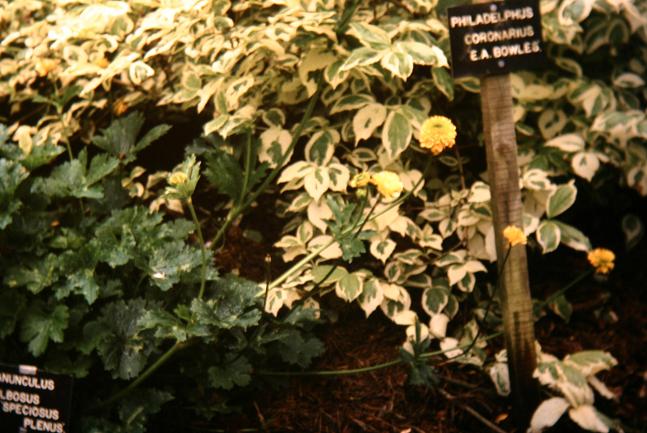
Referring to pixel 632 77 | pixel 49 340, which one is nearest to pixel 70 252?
pixel 49 340

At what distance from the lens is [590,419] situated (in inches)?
55.5

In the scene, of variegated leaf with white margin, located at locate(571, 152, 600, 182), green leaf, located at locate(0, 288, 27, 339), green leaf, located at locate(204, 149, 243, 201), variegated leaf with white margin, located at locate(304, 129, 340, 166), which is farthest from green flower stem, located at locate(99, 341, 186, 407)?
variegated leaf with white margin, located at locate(571, 152, 600, 182)

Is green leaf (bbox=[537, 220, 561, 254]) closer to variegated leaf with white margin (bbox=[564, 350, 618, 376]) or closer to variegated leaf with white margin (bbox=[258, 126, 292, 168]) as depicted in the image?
variegated leaf with white margin (bbox=[564, 350, 618, 376])

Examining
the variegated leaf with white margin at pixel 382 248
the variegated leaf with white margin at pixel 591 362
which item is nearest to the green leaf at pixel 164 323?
the variegated leaf with white margin at pixel 382 248

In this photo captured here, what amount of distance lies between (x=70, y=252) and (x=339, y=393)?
31.8 inches

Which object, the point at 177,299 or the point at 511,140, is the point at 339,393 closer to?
the point at 177,299

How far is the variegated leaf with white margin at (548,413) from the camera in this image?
4.78ft

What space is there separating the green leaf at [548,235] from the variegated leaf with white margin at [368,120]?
0.53 meters

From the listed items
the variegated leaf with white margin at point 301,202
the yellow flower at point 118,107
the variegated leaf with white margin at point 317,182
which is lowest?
the variegated leaf with white margin at point 301,202

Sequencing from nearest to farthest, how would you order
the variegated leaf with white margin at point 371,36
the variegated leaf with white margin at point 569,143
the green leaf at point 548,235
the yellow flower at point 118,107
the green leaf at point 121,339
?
the green leaf at point 121,339 → the variegated leaf with white margin at point 371,36 → the green leaf at point 548,235 → the variegated leaf with white margin at point 569,143 → the yellow flower at point 118,107

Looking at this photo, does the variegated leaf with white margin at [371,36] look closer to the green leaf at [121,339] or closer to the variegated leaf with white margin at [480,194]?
the variegated leaf with white margin at [480,194]

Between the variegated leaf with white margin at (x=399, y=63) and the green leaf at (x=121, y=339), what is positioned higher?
the variegated leaf with white margin at (x=399, y=63)

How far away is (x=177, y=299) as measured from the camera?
63.2 inches

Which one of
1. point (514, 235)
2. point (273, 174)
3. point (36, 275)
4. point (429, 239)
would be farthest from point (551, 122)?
point (36, 275)
